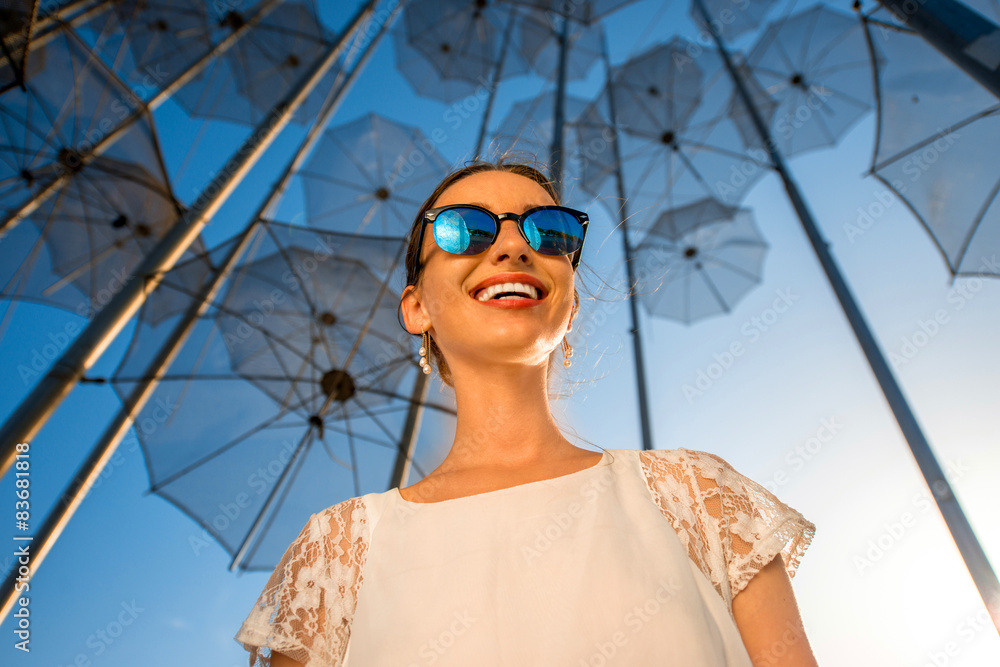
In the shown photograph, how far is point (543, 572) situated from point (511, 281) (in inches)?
35.6

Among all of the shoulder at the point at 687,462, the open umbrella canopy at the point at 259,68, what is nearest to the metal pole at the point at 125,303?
the open umbrella canopy at the point at 259,68

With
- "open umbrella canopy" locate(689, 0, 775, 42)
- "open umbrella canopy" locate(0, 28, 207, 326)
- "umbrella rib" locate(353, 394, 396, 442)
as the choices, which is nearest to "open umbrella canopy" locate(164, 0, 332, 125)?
"open umbrella canopy" locate(0, 28, 207, 326)

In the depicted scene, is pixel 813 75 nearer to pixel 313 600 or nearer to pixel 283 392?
pixel 283 392

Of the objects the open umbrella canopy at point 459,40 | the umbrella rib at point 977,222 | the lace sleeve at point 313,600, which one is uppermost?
the open umbrella canopy at point 459,40

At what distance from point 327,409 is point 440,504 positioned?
6.63m

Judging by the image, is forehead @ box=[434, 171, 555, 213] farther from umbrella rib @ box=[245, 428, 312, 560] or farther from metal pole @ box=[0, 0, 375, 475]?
umbrella rib @ box=[245, 428, 312, 560]

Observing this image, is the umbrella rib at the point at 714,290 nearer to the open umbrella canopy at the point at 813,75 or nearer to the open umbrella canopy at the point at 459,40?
the open umbrella canopy at the point at 813,75

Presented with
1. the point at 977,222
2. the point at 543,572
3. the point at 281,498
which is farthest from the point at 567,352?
the point at 281,498

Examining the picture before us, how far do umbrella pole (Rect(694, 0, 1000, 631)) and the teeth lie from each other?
162 inches

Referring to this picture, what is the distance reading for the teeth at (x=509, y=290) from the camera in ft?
5.63

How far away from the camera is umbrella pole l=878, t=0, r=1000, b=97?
336 centimetres

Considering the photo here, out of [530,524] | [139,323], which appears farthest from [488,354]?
[139,323]

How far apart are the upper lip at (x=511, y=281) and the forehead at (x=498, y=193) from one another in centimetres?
31

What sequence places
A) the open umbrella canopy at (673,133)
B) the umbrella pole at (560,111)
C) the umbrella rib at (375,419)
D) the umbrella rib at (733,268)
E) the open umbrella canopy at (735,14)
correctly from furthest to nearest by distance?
the umbrella rib at (733,268) → the open umbrella canopy at (735,14) → the open umbrella canopy at (673,133) → the umbrella rib at (375,419) → the umbrella pole at (560,111)
